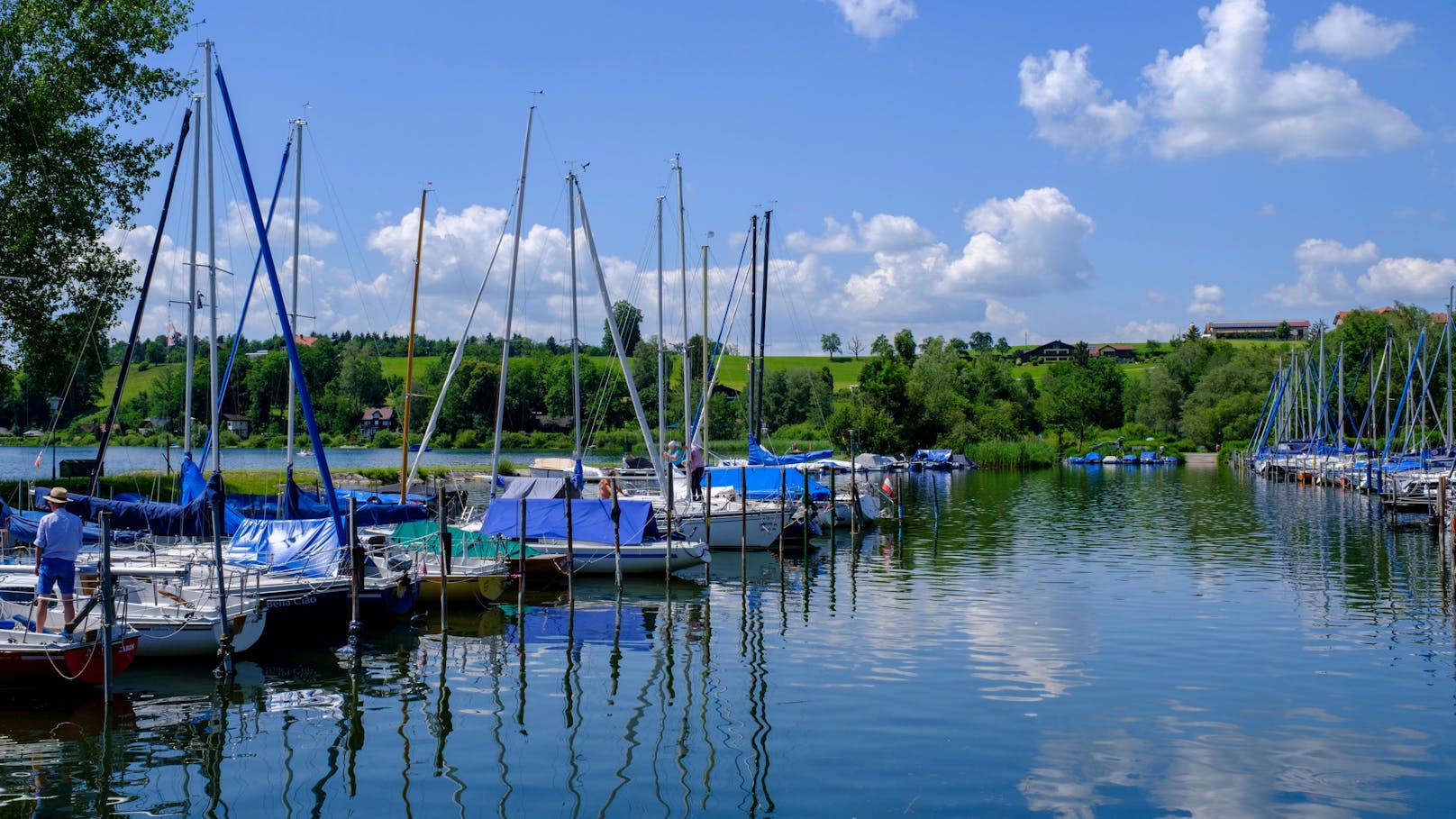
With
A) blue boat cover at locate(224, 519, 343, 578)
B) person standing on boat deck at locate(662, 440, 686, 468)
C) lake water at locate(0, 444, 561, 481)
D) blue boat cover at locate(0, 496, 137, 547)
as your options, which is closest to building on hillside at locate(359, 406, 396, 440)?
lake water at locate(0, 444, 561, 481)

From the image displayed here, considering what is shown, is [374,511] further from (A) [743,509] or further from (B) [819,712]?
(B) [819,712]

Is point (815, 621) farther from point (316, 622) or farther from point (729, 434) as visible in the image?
point (729, 434)

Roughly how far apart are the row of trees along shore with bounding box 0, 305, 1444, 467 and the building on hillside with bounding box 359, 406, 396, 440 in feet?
3.60

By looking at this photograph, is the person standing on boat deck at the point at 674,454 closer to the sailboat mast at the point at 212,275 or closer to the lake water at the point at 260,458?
the sailboat mast at the point at 212,275

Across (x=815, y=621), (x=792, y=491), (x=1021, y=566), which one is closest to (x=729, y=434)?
(x=792, y=491)

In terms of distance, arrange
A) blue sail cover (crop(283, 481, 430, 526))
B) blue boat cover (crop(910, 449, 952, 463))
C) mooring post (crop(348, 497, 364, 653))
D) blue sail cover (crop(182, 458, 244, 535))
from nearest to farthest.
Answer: mooring post (crop(348, 497, 364, 653)), blue sail cover (crop(182, 458, 244, 535)), blue sail cover (crop(283, 481, 430, 526)), blue boat cover (crop(910, 449, 952, 463))

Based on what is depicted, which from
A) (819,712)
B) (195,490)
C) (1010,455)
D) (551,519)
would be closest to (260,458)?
(1010,455)

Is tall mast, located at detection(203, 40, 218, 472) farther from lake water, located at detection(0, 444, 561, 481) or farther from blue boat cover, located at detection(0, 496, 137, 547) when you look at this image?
lake water, located at detection(0, 444, 561, 481)

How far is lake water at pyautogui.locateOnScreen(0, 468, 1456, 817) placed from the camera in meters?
16.0

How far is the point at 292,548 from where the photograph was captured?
1116 inches

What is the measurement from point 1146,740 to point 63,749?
53.8 ft

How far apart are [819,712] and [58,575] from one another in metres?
13.2

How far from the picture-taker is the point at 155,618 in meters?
22.9

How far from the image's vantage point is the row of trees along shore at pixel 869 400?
122 metres
